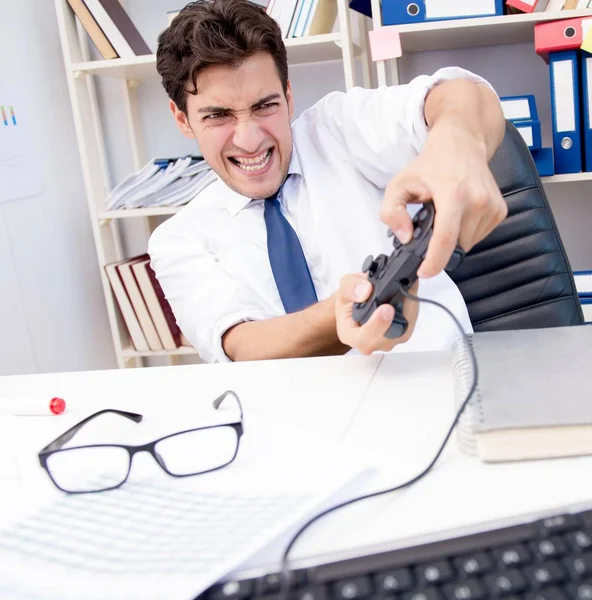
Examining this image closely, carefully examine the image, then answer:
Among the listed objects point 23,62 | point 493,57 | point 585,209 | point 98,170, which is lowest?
point 585,209

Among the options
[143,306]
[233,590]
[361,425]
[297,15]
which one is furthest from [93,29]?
[233,590]

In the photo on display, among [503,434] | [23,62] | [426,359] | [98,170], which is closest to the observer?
[503,434]

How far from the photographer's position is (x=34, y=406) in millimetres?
721

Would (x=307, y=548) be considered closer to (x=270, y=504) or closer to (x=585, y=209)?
(x=270, y=504)

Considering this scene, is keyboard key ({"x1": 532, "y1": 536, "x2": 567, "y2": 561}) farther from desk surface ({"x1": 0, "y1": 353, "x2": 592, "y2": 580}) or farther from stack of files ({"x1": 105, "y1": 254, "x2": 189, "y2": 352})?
stack of files ({"x1": 105, "y1": 254, "x2": 189, "y2": 352})

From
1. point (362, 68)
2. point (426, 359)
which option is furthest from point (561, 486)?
point (362, 68)

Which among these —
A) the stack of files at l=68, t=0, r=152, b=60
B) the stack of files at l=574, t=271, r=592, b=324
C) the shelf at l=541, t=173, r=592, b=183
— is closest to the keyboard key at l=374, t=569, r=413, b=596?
the stack of files at l=574, t=271, r=592, b=324

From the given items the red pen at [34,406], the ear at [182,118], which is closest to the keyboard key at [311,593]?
the red pen at [34,406]

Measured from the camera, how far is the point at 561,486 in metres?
0.45

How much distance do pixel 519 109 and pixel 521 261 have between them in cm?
68

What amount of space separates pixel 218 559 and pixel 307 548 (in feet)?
0.20

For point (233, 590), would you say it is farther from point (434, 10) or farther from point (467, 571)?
point (434, 10)

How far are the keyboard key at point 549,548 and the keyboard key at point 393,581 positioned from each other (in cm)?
8

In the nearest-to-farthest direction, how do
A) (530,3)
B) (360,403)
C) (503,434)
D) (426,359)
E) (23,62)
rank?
1. (503,434)
2. (360,403)
3. (426,359)
4. (530,3)
5. (23,62)
